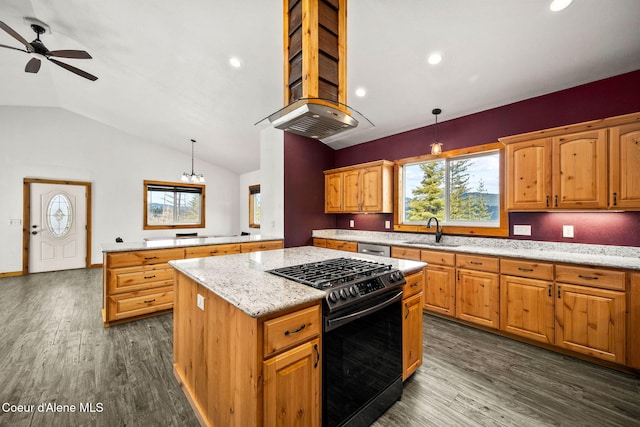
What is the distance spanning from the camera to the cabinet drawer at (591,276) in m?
2.09

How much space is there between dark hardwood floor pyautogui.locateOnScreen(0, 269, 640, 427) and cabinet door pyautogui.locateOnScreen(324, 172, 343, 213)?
8.56ft

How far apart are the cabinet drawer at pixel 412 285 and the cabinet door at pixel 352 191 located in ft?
8.30

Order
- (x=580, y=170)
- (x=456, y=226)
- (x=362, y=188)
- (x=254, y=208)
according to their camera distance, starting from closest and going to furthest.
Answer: (x=580, y=170) → (x=456, y=226) → (x=362, y=188) → (x=254, y=208)

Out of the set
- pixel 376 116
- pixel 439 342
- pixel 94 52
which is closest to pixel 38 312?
pixel 94 52

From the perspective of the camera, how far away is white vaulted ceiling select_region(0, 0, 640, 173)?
217 cm

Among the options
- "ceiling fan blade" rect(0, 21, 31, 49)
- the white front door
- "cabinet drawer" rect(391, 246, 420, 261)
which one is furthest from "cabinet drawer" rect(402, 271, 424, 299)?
the white front door

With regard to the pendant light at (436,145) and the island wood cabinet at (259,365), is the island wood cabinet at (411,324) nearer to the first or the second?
the island wood cabinet at (259,365)

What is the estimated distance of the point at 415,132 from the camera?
4.11 m

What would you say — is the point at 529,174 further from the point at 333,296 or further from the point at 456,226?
the point at 333,296

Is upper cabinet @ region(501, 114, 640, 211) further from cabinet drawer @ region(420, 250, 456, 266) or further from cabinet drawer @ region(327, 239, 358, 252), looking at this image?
cabinet drawer @ region(327, 239, 358, 252)

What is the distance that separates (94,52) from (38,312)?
142 inches

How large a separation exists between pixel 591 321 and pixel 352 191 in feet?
10.6

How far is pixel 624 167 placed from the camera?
7.27ft

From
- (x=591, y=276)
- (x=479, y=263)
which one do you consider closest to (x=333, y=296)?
(x=479, y=263)
